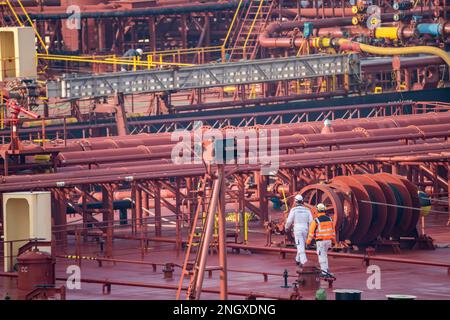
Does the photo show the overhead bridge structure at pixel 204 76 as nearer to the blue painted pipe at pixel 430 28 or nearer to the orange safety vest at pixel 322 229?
the blue painted pipe at pixel 430 28

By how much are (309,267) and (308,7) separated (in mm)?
48989

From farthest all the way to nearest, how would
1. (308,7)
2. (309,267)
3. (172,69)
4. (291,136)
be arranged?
(308,7) → (172,69) → (291,136) → (309,267)

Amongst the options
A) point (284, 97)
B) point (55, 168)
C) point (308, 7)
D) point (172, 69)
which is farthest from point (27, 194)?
point (308, 7)

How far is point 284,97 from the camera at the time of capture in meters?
62.4

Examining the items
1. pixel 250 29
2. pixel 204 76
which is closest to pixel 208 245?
pixel 204 76

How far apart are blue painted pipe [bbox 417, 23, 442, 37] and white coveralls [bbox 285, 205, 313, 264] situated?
3531 centimetres

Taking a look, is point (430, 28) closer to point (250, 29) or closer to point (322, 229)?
point (250, 29)

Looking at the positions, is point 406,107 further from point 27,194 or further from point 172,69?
point 27,194

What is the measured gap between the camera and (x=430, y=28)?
218 feet

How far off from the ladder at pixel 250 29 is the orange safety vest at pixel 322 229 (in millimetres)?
38670

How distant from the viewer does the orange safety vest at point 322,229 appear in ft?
103

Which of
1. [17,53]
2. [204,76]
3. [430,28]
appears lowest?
[204,76]

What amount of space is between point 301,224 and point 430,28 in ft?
118

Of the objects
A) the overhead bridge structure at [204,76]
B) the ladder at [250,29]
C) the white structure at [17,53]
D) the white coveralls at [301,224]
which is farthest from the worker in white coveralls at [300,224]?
the ladder at [250,29]
